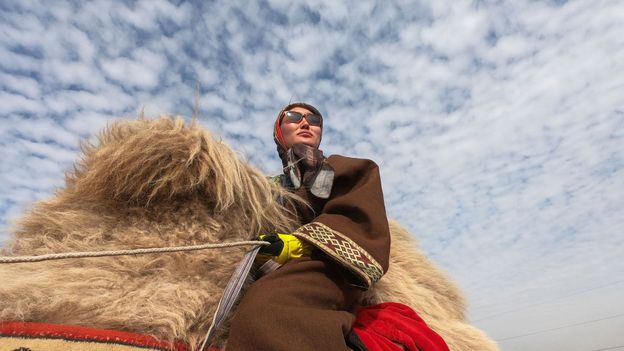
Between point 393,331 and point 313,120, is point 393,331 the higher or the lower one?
the lower one

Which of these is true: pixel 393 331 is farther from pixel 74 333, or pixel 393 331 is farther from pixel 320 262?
pixel 74 333

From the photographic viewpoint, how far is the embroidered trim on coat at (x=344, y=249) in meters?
1.43

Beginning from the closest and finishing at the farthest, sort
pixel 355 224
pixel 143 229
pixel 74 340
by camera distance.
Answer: pixel 74 340 → pixel 143 229 → pixel 355 224

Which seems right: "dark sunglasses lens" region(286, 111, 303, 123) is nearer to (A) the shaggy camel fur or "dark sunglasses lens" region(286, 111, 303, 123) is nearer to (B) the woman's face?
(B) the woman's face

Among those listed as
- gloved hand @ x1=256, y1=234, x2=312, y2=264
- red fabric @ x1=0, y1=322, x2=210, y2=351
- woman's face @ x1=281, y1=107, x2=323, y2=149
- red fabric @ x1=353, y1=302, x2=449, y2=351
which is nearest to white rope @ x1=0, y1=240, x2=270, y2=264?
gloved hand @ x1=256, y1=234, x2=312, y2=264

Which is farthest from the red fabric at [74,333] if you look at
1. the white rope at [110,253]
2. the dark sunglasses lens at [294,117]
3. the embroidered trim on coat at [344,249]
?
the dark sunglasses lens at [294,117]

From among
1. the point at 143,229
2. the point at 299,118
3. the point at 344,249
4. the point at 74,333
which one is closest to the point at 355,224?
the point at 344,249

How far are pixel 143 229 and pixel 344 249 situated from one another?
2.36ft

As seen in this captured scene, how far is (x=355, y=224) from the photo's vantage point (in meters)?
1.63

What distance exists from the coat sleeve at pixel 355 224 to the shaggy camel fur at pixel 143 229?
0.77 feet

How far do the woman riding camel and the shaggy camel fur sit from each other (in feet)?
0.49

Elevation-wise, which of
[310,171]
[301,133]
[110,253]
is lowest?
[110,253]

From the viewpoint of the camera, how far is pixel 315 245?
4.72 ft

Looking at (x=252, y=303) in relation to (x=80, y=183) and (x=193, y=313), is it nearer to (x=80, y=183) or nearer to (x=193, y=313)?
(x=193, y=313)
